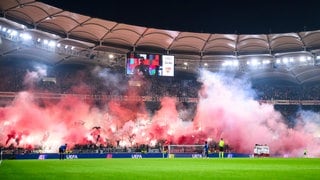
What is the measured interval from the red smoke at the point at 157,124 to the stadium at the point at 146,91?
0.13 meters

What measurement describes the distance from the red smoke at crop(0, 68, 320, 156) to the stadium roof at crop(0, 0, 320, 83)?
527cm

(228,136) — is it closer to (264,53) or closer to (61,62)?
(264,53)

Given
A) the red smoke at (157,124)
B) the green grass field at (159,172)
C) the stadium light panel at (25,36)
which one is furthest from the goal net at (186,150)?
the green grass field at (159,172)

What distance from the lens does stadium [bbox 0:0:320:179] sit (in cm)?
4053

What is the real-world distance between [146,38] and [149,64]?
10.7 feet

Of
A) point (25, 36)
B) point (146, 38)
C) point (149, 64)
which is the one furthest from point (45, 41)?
point (149, 64)

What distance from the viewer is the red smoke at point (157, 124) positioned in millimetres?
42125

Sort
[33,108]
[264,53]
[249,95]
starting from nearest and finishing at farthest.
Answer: [33,108]
[264,53]
[249,95]

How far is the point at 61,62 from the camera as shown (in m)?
49.9

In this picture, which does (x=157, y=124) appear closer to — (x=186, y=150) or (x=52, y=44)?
(x=186, y=150)

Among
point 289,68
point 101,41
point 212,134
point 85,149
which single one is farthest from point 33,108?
point 289,68

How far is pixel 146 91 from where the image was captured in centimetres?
5159

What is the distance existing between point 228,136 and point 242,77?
12.9 m

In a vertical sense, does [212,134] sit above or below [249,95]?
below
